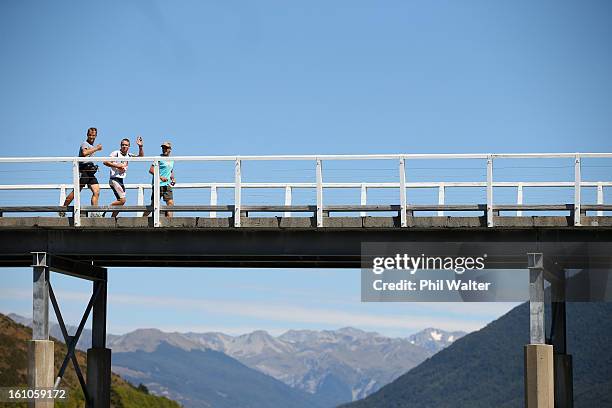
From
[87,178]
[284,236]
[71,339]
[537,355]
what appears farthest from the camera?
[71,339]

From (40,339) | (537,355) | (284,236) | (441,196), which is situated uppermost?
(441,196)

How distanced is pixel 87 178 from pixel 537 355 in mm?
13770

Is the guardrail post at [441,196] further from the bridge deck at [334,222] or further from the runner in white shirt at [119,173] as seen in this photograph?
the runner in white shirt at [119,173]

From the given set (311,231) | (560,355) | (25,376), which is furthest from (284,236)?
(25,376)

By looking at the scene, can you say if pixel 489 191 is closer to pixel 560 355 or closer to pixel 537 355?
pixel 537 355

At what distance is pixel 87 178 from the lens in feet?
126

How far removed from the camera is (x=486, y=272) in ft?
129

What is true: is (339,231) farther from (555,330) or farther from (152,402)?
(152,402)

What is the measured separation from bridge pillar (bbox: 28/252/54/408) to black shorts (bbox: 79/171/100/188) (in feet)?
7.69

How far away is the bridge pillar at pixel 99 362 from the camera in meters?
42.4

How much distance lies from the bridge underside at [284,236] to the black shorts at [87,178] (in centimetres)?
123

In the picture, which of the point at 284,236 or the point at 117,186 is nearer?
the point at 284,236

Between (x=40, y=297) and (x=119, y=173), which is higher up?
(x=119, y=173)

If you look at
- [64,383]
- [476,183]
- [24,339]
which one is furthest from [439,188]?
[24,339]
